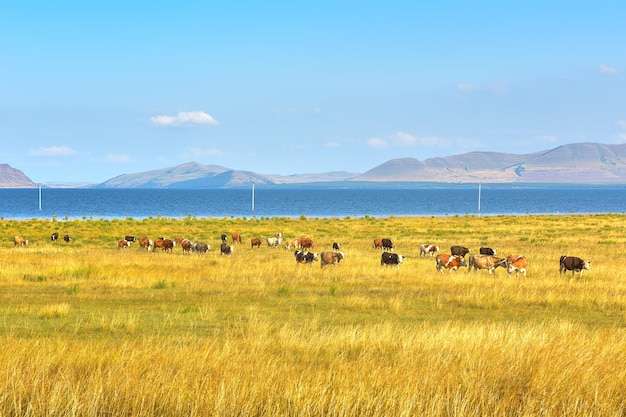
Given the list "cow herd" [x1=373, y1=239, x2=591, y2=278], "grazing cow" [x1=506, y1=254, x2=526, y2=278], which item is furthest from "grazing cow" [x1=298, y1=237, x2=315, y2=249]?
"grazing cow" [x1=506, y1=254, x2=526, y2=278]

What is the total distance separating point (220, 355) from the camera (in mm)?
10484

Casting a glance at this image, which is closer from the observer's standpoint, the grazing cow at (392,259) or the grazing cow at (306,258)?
the grazing cow at (392,259)

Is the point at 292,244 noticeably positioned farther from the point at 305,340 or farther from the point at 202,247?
the point at 305,340

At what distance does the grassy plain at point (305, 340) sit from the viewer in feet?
27.7

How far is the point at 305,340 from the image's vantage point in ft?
41.1

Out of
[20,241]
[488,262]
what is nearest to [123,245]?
[20,241]

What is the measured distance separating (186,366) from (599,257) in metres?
32.1

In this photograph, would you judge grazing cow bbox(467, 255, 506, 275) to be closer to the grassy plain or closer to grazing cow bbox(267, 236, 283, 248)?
the grassy plain

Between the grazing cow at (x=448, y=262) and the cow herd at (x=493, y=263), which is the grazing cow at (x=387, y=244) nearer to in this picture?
the cow herd at (x=493, y=263)

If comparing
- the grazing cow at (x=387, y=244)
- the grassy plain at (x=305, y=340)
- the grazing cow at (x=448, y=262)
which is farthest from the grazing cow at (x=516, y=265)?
the grazing cow at (x=387, y=244)

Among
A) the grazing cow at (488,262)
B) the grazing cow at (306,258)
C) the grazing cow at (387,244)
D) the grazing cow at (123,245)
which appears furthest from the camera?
the grazing cow at (123,245)

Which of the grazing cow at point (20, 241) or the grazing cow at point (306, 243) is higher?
the grazing cow at point (306, 243)

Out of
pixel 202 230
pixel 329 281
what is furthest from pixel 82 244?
pixel 329 281

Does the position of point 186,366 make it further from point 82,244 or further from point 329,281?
point 82,244
